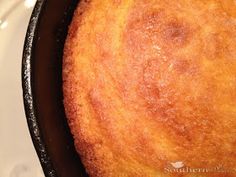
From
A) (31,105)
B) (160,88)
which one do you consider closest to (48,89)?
(31,105)

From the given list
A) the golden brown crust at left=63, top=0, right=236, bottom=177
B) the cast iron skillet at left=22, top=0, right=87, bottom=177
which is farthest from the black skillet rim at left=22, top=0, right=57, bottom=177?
the golden brown crust at left=63, top=0, right=236, bottom=177

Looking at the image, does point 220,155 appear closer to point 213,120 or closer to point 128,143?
point 213,120

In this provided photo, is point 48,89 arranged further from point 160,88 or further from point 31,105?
point 160,88

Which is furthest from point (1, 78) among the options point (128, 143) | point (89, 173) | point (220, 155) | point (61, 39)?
point (220, 155)

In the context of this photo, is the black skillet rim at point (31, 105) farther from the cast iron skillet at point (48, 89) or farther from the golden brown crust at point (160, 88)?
the golden brown crust at point (160, 88)

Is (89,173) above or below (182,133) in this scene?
below

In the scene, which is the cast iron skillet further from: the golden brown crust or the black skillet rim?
the golden brown crust
